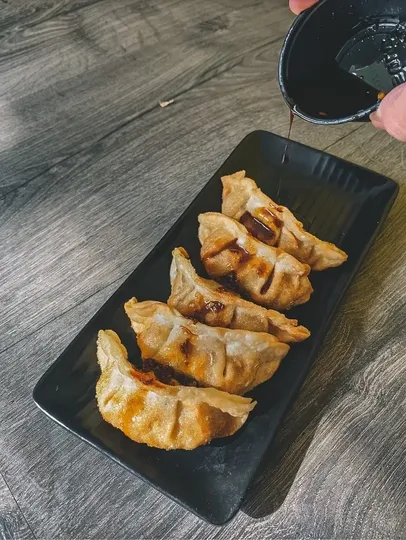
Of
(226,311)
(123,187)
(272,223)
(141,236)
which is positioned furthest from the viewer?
(123,187)

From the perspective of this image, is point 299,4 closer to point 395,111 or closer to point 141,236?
point 395,111

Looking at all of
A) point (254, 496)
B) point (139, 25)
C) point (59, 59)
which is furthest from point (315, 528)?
point (139, 25)

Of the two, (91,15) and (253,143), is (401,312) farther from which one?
(91,15)

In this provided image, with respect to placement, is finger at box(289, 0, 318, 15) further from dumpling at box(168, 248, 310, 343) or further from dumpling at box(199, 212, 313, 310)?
dumpling at box(168, 248, 310, 343)

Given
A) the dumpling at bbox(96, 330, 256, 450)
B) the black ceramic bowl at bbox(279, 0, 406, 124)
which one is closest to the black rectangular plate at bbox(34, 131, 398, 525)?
the dumpling at bbox(96, 330, 256, 450)

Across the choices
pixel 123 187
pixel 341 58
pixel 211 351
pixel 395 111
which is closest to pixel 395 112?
pixel 395 111

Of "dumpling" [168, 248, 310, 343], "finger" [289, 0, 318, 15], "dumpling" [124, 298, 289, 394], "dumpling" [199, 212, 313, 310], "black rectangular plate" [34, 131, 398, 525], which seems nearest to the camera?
"black rectangular plate" [34, 131, 398, 525]
